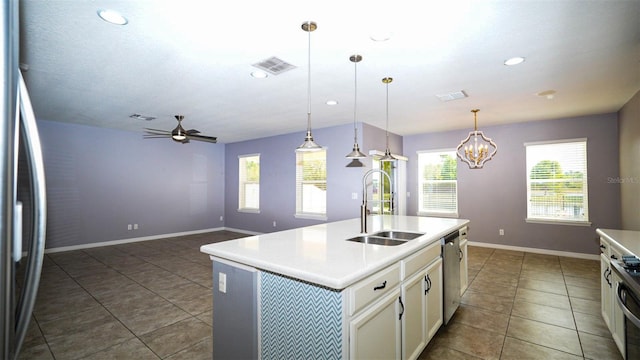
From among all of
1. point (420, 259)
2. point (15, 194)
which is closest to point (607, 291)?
point (420, 259)

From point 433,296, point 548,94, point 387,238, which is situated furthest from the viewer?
point 548,94

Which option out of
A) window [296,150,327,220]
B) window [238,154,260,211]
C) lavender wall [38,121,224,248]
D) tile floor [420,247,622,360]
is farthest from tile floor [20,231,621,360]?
window [238,154,260,211]

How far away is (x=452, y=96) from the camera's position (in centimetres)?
404

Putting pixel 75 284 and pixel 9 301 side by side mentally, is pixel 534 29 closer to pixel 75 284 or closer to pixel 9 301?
pixel 9 301

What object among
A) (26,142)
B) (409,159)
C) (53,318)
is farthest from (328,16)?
(409,159)

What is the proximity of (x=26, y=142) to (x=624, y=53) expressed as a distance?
419 cm

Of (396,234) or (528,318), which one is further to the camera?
(528,318)

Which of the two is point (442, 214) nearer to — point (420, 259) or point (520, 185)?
point (520, 185)

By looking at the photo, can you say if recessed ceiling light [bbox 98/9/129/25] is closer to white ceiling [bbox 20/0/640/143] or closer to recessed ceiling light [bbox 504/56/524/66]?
white ceiling [bbox 20/0/640/143]

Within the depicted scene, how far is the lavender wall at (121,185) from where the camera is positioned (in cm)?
562

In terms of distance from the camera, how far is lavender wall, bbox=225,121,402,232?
19.2 ft

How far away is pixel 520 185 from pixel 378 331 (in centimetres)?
550

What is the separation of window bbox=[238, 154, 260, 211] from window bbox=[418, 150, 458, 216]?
4.04 metres

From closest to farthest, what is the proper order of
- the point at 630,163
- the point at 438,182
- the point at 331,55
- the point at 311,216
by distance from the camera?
the point at 331,55, the point at 630,163, the point at 311,216, the point at 438,182
